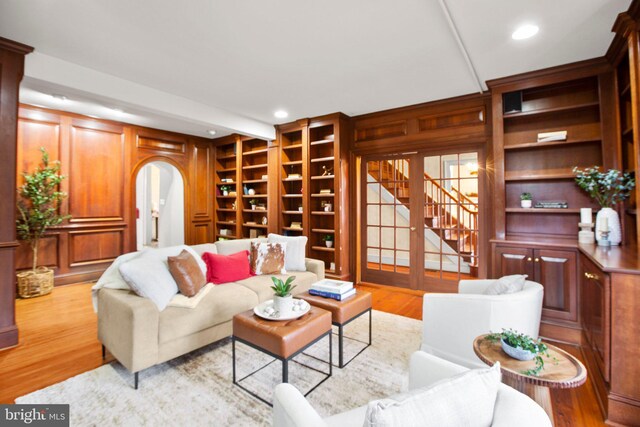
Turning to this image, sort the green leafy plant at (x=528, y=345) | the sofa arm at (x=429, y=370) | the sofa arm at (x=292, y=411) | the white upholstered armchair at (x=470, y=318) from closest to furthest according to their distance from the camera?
the sofa arm at (x=292, y=411) < the sofa arm at (x=429, y=370) < the green leafy plant at (x=528, y=345) < the white upholstered armchair at (x=470, y=318)

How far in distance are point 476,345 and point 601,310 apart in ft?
3.14

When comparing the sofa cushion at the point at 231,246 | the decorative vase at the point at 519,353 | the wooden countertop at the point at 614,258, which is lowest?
the decorative vase at the point at 519,353

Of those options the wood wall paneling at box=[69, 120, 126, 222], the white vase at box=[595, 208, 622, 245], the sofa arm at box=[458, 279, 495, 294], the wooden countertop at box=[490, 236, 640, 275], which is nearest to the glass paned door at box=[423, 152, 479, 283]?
the wooden countertop at box=[490, 236, 640, 275]

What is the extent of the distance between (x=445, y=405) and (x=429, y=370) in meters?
0.47

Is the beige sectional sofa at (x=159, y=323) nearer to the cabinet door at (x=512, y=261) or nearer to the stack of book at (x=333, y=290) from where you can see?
the stack of book at (x=333, y=290)

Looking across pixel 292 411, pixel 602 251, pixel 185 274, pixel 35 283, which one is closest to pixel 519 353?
pixel 292 411

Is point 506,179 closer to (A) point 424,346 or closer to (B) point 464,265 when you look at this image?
(B) point 464,265

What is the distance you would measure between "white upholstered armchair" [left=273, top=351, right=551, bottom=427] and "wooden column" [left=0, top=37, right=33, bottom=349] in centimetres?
314

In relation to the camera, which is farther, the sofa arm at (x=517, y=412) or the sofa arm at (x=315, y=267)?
the sofa arm at (x=315, y=267)

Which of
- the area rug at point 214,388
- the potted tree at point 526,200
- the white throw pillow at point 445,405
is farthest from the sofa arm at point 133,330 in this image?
the potted tree at point 526,200

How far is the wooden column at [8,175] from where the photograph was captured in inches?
106

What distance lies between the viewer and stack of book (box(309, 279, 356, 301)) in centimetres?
262

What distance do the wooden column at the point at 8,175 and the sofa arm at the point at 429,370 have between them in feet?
11.7

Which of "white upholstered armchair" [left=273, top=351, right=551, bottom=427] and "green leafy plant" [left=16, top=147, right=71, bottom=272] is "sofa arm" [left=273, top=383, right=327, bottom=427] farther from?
"green leafy plant" [left=16, top=147, right=71, bottom=272]
